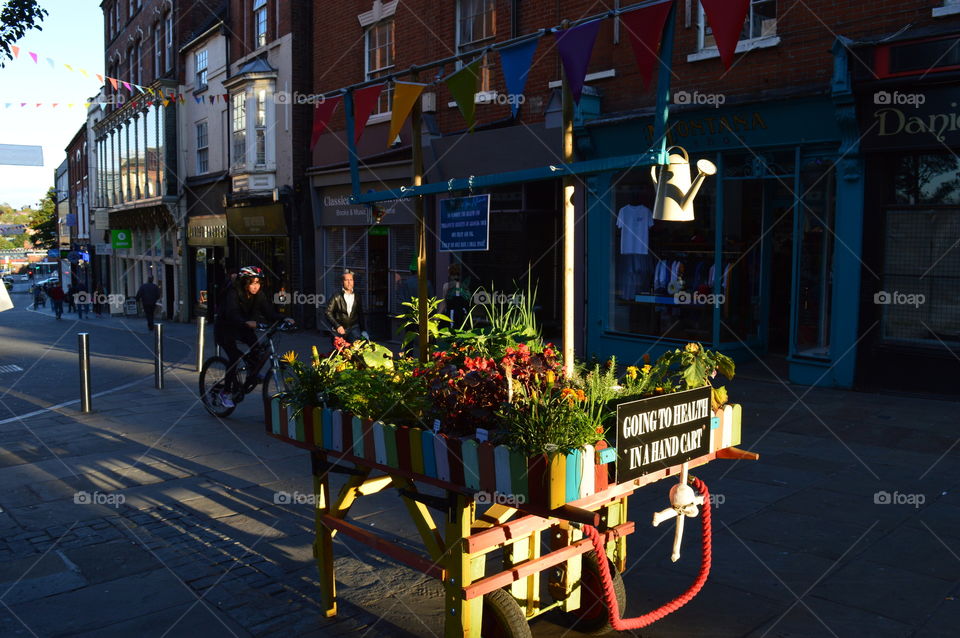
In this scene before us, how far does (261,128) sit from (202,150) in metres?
6.81

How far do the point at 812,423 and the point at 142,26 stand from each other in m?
34.8

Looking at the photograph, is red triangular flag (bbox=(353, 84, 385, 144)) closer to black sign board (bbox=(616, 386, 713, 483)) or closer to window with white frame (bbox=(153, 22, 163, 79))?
black sign board (bbox=(616, 386, 713, 483))

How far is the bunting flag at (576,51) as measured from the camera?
431cm

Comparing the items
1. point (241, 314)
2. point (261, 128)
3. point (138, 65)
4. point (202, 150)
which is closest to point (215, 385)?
point (241, 314)

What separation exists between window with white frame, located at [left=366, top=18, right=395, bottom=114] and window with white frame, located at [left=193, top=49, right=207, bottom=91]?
1142 cm

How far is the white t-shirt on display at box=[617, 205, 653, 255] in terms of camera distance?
41.9 feet

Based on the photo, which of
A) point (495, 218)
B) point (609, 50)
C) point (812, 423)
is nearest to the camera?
point (812, 423)

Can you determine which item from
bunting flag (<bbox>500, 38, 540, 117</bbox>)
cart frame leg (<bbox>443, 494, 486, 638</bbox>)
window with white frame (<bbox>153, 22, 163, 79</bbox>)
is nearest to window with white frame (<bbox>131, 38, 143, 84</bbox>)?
window with white frame (<bbox>153, 22, 163, 79</bbox>)

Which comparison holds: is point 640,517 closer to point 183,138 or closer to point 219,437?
point 219,437

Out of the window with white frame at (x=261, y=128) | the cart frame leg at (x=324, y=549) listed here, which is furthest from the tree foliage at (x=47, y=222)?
the cart frame leg at (x=324, y=549)

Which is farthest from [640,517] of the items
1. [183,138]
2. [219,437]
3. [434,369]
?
[183,138]

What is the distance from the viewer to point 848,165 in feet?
33.0

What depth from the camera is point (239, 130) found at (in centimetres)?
2403

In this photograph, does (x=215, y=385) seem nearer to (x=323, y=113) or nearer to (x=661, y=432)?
(x=323, y=113)
